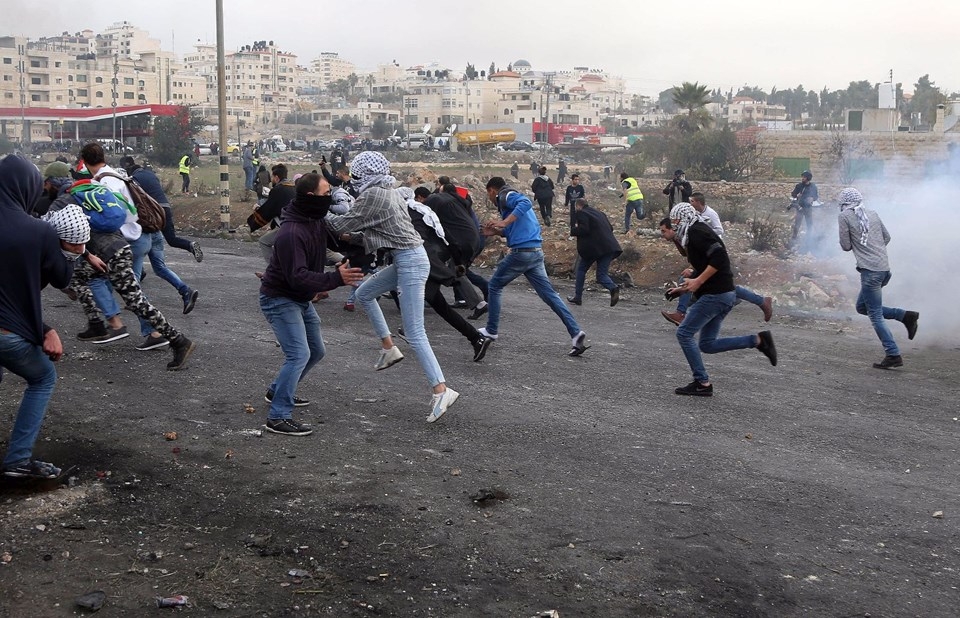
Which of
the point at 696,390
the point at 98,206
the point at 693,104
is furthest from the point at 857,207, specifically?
the point at 693,104

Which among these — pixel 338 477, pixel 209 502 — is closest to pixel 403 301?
pixel 338 477

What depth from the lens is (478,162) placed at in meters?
64.1

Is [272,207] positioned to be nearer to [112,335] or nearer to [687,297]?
[112,335]

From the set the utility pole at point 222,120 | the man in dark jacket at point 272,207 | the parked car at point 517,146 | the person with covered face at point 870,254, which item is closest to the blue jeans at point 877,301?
the person with covered face at point 870,254

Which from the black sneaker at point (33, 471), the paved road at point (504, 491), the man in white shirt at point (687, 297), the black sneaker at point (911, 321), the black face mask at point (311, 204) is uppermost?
the black face mask at point (311, 204)

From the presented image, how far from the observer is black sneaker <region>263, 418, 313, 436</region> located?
6320mm

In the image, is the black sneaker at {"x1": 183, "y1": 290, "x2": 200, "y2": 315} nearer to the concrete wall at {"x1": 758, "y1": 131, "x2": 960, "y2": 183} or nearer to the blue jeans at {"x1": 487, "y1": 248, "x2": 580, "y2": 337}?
the blue jeans at {"x1": 487, "y1": 248, "x2": 580, "y2": 337}

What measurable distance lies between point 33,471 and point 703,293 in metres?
5.15

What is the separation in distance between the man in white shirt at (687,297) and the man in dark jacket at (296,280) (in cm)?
339

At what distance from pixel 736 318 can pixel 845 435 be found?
5.84 meters

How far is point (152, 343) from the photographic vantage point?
8.80 metres

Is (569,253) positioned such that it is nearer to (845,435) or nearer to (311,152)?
(845,435)

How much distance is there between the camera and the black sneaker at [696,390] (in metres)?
8.05

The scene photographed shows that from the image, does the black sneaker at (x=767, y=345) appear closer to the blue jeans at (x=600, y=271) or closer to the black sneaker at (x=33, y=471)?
the blue jeans at (x=600, y=271)
